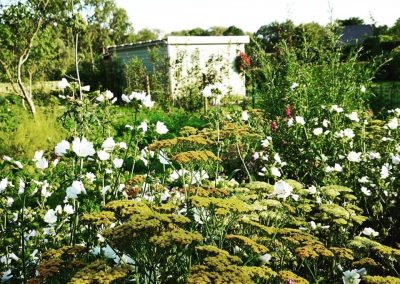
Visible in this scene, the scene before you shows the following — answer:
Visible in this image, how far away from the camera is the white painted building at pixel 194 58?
16.9 metres

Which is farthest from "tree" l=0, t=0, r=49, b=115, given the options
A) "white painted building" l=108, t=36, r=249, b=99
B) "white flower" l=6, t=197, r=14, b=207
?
"white flower" l=6, t=197, r=14, b=207

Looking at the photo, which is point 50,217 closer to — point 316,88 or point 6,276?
point 6,276

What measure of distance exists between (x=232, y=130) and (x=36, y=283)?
234cm

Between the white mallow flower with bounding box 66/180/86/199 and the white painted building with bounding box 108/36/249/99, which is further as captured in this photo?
the white painted building with bounding box 108/36/249/99

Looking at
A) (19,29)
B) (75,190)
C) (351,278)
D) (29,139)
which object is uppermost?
(19,29)

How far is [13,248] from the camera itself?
116 inches

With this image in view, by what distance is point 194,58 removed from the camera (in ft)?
57.4

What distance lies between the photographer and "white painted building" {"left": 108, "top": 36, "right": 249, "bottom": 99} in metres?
16.9

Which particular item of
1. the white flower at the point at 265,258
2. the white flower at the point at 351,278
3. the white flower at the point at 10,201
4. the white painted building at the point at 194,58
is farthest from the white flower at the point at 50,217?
the white painted building at the point at 194,58

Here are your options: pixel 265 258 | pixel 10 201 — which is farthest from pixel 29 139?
pixel 265 258

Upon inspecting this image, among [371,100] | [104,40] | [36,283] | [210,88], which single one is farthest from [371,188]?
[104,40]

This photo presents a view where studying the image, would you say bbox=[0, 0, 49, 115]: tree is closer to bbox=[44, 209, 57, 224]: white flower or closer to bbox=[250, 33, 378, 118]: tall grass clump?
bbox=[250, 33, 378, 118]: tall grass clump

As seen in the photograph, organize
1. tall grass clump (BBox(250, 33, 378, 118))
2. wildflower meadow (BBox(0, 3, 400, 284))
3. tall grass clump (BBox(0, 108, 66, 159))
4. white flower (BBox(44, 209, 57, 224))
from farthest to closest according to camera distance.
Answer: tall grass clump (BBox(0, 108, 66, 159)) < tall grass clump (BBox(250, 33, 378, 118)) < white flower (BBox(44, 209, 57, 224)) < wildflower meadow (BBox(0, 3, 400, 284))

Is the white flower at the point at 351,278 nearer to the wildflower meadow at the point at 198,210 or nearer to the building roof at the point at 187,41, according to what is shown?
the wildflower meadow at the point at 198,210
